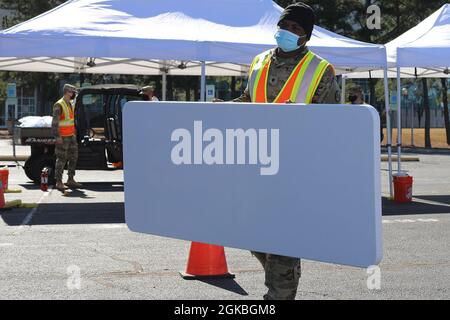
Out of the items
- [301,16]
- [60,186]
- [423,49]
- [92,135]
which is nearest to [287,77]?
[301,16]

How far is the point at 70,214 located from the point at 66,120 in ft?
13.1

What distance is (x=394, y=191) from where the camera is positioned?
15.7m

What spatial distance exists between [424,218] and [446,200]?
3.24 meters

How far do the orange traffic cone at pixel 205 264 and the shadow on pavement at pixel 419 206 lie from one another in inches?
237

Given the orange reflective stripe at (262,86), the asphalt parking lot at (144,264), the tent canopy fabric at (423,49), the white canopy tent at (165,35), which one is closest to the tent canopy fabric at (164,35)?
the white canopy tent at (165,35)

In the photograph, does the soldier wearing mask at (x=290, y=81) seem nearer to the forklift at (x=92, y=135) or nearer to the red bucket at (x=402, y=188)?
the red bucket at (x=402, y=188)

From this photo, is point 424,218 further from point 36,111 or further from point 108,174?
point 36,111

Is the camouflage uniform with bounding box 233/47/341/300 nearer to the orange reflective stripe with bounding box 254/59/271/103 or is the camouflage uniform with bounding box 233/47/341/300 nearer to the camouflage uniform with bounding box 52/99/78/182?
the orange reflective stripe with bounding box 254/59/271/103

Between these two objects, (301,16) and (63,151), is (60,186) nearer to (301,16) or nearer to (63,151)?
(63,151)

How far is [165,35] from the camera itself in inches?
583

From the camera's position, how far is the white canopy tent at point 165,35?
560 inches

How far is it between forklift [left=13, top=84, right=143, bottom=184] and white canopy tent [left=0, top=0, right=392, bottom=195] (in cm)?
266

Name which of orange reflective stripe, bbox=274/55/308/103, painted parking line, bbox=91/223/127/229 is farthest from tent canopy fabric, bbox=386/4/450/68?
orange reflective stripe, bbox=274/55/308/103

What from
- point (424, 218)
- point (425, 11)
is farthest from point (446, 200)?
point (425, 11)
